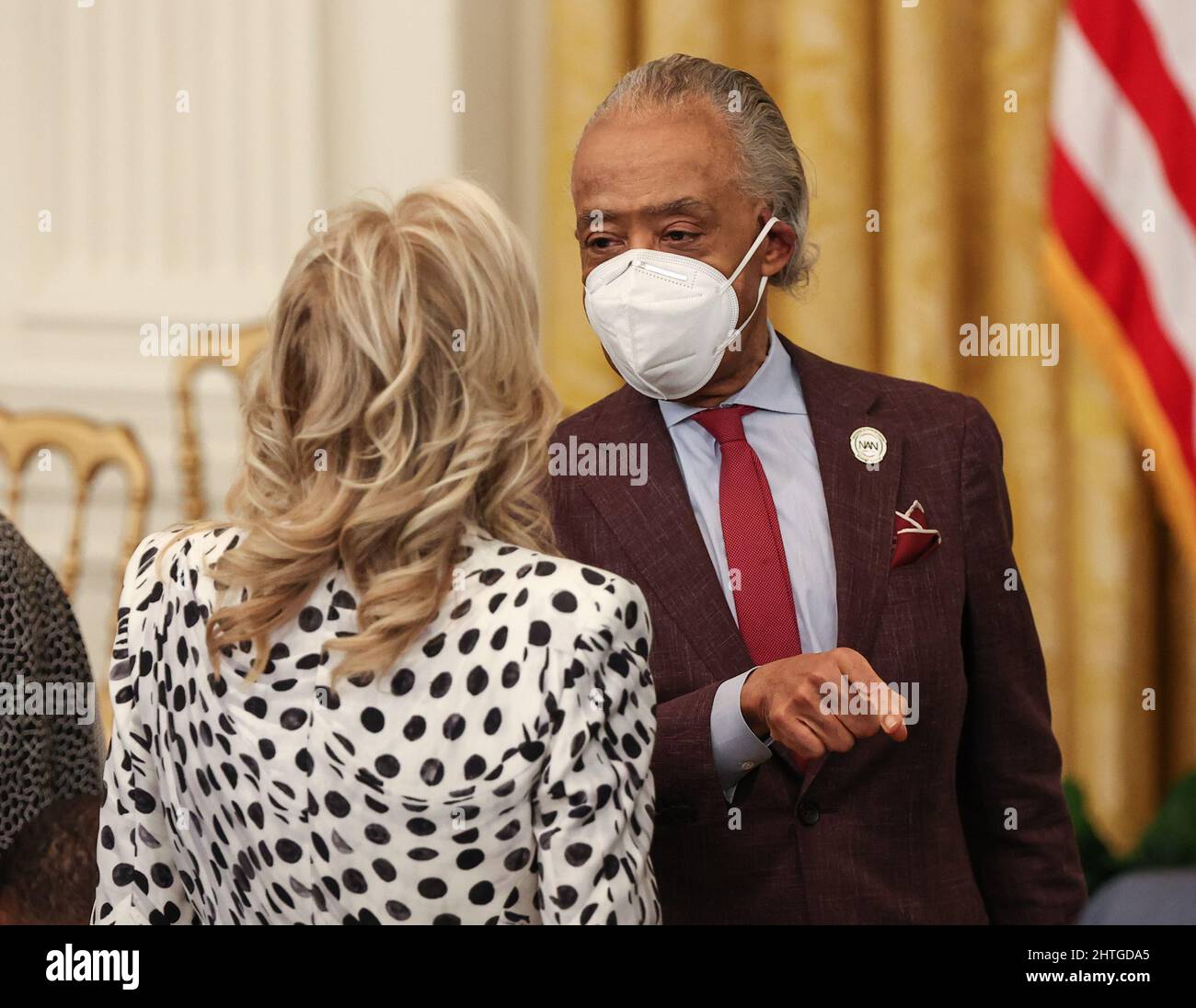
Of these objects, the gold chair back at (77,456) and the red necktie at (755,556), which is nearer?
the red necktie at (755,556)

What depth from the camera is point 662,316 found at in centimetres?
155

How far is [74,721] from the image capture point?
1521 millimetres

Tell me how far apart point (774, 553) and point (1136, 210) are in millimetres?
1138

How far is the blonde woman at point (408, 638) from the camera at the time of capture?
1.10 metres

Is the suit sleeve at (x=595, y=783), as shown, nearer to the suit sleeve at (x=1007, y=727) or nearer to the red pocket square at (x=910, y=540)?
the red pocket square at (x=910, y=540)

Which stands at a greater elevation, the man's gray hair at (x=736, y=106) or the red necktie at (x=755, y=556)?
the man's gray hair at (x=736, y=106)

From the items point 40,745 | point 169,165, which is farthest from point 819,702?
point 169,165

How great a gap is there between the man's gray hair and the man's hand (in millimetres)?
616

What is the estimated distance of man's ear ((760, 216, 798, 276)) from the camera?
5.46 feet

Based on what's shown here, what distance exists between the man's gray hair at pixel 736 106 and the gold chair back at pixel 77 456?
4.28 feet

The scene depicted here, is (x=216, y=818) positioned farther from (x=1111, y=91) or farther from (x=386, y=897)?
(x=1111, y=91)
